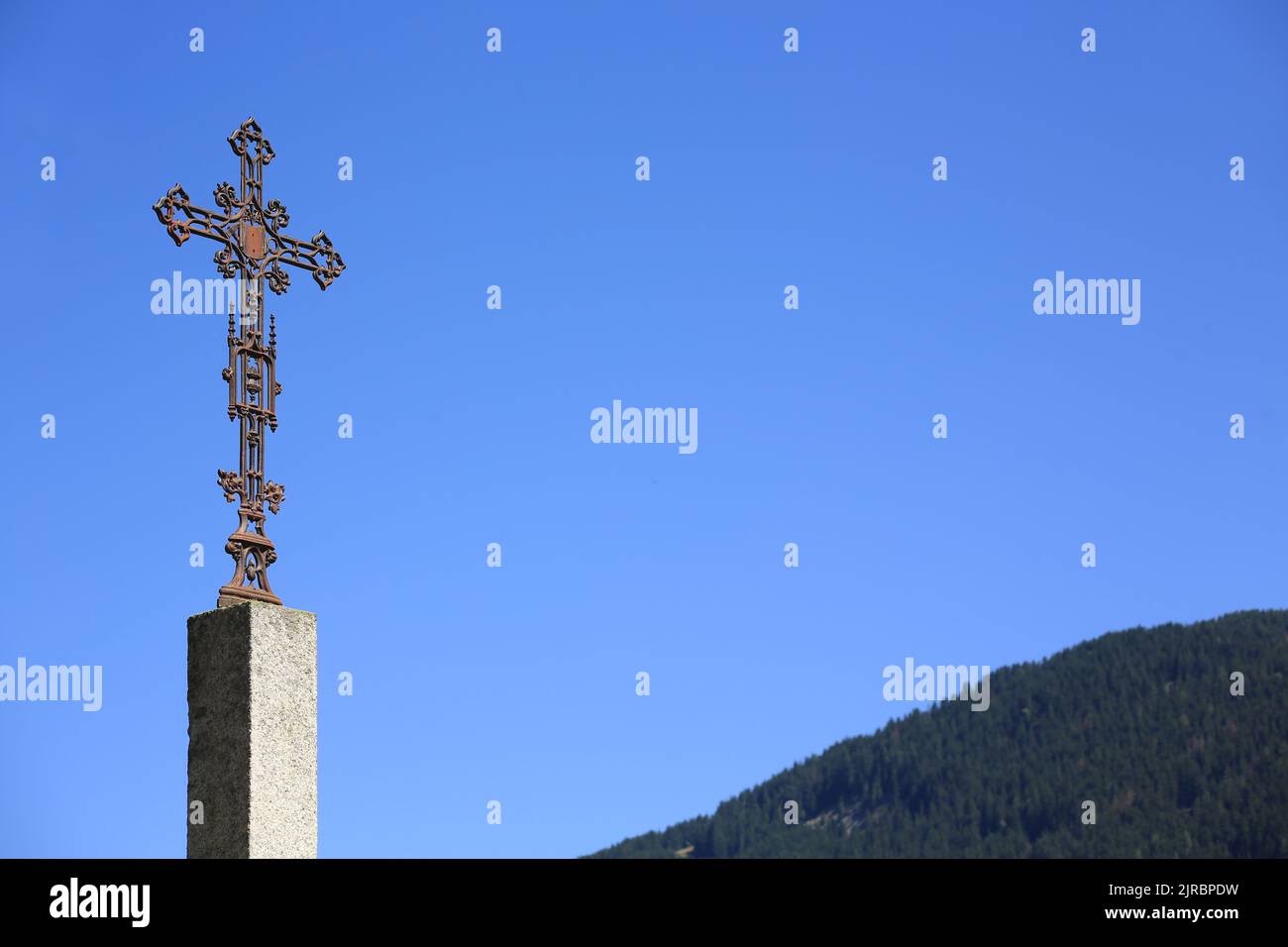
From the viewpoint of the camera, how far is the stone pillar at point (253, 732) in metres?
11.3

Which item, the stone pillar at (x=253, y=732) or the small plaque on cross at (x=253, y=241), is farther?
the small plaque on cross at (x=253, y=241)

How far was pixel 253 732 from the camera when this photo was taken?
11320 mm
